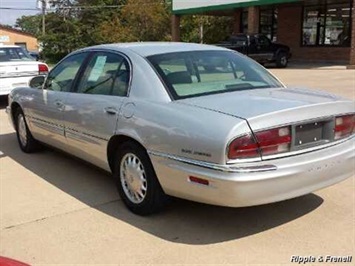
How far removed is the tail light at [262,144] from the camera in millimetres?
3521

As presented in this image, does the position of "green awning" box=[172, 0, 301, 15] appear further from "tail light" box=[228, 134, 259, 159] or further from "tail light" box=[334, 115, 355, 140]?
"tail light" box=[228, 134, 259, 159]

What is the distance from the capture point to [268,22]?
2895 centimetres

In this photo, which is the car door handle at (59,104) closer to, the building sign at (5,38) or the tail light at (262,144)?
the tail light at (262,144)

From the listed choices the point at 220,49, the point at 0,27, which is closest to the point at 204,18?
the point at 220,49

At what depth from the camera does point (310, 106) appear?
3.86m

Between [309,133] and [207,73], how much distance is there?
46.2 inches

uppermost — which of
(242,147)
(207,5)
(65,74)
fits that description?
(207,5)

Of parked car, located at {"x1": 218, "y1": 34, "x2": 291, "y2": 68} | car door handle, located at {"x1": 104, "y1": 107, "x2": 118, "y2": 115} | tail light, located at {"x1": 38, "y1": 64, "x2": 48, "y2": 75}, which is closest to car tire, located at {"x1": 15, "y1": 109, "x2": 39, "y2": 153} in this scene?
car door handle, located at {"x1": 104, "y1": 107, "x2": 118, "y2": 115}

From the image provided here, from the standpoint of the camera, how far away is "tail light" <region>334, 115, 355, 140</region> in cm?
411

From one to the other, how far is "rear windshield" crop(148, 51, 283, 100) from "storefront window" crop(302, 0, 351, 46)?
21.2m

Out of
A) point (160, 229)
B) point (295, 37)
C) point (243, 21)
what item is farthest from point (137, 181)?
point (243, 21)

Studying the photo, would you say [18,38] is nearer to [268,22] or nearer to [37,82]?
[268,22]

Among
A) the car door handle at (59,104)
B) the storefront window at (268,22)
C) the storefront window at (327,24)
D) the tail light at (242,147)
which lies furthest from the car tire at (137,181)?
the storefront window at (268,22)

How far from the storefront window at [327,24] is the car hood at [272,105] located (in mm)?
21737
